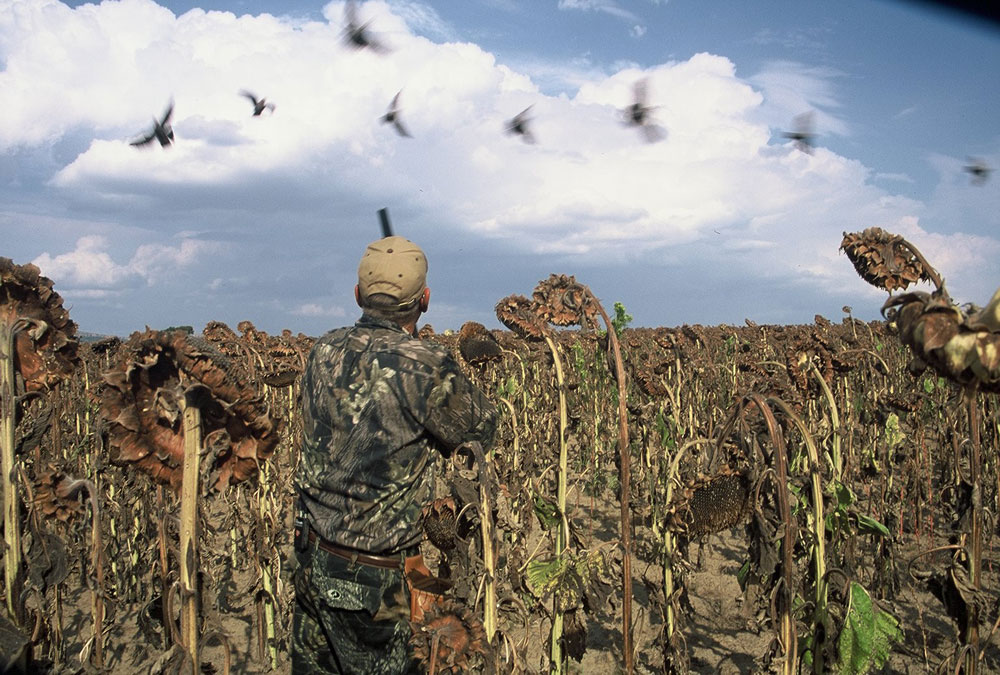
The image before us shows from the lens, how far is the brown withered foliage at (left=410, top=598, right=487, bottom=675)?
207 centimetres

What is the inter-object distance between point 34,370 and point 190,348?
1.44 metres

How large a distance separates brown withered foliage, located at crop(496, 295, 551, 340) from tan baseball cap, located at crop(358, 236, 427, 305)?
45.8 inches

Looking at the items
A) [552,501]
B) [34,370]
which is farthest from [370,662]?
[34,370]

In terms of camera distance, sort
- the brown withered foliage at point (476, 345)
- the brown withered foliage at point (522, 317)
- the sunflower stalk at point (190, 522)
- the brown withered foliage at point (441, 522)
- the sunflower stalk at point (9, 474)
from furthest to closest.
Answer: the brown withered foliage at point (476, 345), the brown withered foliage at point (522, 317), the sunflower stalk at point (9, 474), the brown withered foliage at point (441, 522), the sunflower stalk at point (190, 522)

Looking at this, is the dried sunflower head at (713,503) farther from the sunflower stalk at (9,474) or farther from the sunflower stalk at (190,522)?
the sunflower stalk at (9,474)

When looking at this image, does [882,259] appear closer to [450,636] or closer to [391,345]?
[391,345]

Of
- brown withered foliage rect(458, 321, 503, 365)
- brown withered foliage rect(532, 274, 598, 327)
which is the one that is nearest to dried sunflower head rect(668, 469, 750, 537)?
brown withered foliage rect(532, 274, 598, 327)

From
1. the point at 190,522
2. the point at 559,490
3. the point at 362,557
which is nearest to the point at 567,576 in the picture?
the point at 559,490

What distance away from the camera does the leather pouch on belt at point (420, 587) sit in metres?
2.81

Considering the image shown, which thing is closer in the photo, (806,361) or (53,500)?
(53,500)

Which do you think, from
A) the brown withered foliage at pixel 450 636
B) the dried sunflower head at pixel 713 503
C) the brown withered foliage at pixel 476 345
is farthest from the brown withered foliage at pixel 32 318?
the brown withered foliage at pixel 476 345

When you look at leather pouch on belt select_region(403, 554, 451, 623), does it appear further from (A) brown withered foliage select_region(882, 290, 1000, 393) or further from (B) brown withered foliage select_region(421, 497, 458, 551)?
(A) brown withered foliage select_region(882, 290, 1000, 393)

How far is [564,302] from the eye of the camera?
12.4 ft

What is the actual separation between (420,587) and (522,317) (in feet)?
5.82
